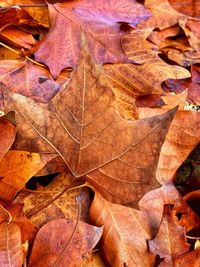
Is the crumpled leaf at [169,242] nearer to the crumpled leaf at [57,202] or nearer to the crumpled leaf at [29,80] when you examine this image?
the crumpled leaf at [57,202]

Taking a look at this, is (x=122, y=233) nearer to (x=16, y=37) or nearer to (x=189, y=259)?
(x=189, y=259)

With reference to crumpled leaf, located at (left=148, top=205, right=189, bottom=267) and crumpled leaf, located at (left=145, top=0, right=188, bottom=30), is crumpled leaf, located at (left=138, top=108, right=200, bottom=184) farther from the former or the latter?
crumpled leaf, located at (left=145, top=0, right=188, bottom=30)

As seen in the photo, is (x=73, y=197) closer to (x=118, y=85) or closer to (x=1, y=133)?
(x=1, y=133)

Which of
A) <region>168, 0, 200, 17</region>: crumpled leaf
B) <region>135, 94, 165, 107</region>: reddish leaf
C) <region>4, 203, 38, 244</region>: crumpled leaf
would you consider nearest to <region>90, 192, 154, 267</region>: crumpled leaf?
<region>4, 203, 38, 244</region>: crumpled leaf

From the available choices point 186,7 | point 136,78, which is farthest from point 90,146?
point 186,7

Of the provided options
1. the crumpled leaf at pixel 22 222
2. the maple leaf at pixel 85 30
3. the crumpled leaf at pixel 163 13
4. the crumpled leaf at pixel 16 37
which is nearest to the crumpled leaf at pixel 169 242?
the crumpled leaf at pixel 22 222
